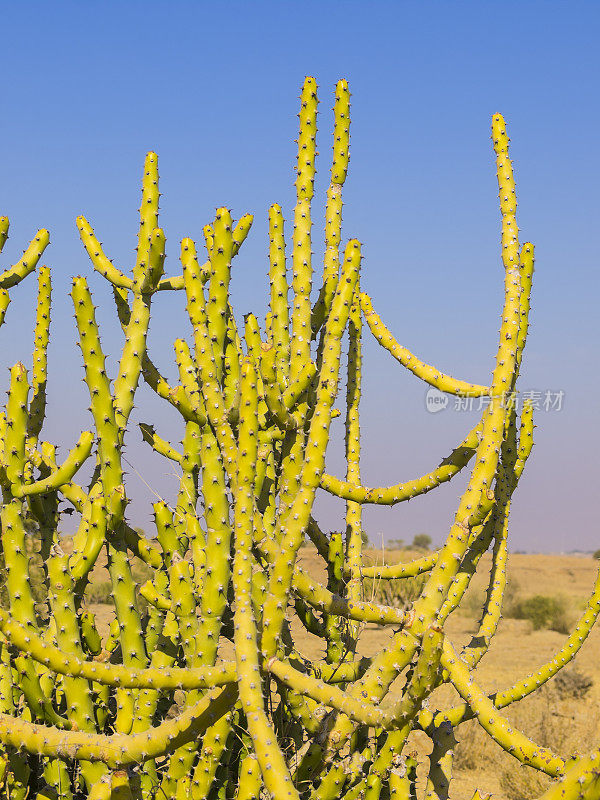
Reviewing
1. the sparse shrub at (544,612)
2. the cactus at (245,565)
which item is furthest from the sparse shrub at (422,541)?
the cactus at (245,565)

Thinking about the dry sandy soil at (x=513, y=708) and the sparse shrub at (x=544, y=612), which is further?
the sparse shrub at (x=544, y=612)

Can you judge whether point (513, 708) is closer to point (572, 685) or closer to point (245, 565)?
point (572, 685)

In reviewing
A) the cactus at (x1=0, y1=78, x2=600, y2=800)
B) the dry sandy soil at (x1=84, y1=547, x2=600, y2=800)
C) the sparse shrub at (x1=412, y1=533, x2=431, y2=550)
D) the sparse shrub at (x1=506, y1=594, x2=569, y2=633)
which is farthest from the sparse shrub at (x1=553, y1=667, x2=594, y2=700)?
the sparse shrub at (x1=412, y1=533, x2=431, y2=550)

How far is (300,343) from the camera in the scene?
3854mm

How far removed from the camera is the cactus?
2.71m

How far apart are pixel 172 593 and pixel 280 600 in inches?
30.8

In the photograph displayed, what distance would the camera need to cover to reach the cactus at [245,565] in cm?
271

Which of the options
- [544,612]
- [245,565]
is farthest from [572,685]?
[245,565]

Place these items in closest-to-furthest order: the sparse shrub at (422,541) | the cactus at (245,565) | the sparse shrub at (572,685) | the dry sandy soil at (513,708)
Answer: the cactus at (245,565)
the dry sandy soil at (513,708)
the sparse shrub at (572,685)
the sparse shrub at (422,541)

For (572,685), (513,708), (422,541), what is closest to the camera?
(513,708)

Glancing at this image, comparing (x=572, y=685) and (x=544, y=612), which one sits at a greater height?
(x=572, y=685)

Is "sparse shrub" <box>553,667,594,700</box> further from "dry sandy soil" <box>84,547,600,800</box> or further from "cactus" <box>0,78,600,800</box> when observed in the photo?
"cactus" <box>0,78,600,800</box>

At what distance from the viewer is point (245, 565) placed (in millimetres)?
2621

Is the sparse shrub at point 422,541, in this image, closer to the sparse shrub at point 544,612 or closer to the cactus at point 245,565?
the sparse shrub at point 544,612
